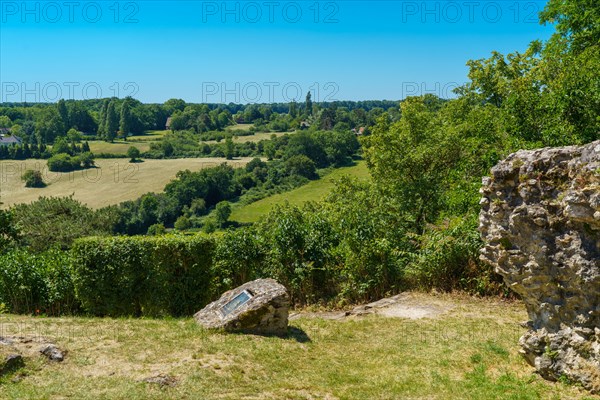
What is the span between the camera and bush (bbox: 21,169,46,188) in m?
85.6

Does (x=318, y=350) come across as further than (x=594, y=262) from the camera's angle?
Yes

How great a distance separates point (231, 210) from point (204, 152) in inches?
1707

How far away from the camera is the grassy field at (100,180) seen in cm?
8231

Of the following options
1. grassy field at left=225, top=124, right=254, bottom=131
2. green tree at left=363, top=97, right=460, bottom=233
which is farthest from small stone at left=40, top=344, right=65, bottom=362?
grassy field at left=225, top=124, right=254, bottom=131

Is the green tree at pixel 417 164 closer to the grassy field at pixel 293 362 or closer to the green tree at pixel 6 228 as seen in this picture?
the grassy field at pixel 293 362

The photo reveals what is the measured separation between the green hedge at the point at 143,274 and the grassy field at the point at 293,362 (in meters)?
1.77

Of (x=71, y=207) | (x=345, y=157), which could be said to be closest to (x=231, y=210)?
(x=345, y=157)

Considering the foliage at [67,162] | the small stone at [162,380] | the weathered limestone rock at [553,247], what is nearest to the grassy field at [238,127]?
the foliage at [67,162]

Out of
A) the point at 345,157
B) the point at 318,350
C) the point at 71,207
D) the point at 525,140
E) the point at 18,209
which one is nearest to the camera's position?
the point at 318,350

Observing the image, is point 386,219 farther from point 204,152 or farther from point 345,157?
point 204,152

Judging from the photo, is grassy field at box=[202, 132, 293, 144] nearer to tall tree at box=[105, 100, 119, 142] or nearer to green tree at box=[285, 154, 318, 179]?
tall tree at box=[105, 100, 119, 142]

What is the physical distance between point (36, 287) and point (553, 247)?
16623mm

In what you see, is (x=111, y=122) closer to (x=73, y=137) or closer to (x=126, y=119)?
(x=126, y=119)

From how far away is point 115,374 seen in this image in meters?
10.2
